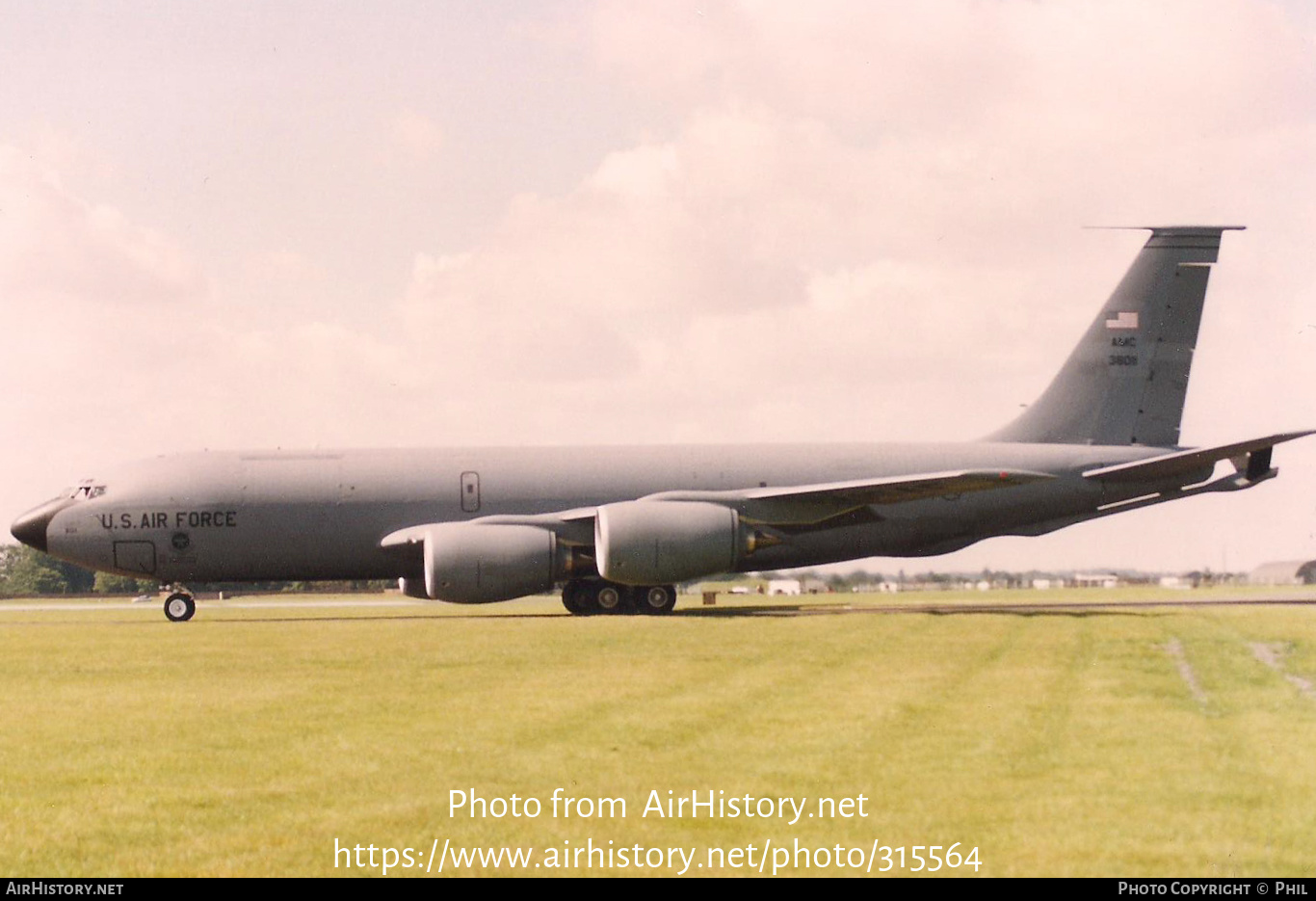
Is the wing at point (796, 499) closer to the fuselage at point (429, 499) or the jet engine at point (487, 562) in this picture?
the fuselage at point (429, 499)

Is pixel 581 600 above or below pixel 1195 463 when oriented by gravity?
below

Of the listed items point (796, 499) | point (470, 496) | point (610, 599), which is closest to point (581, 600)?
point (610, 599)

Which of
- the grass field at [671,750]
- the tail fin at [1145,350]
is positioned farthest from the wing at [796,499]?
the grass field at [671,750]

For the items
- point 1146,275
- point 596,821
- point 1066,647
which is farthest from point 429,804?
point 1146,275

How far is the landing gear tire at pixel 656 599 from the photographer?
1349 inches

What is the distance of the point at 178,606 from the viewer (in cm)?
3381

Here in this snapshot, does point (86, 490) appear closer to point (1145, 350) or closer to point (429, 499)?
point (429, 499)

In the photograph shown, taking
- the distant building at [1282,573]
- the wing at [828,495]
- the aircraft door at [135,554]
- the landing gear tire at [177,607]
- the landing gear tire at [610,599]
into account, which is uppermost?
the wing at [828,495]

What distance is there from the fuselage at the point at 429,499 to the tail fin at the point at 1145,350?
1.08 m

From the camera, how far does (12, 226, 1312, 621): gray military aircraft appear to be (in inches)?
1283

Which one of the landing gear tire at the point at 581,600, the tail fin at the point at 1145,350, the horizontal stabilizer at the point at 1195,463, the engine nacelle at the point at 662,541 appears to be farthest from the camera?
the tail fin at the point at 1145,350

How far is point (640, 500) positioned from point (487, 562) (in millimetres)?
3938

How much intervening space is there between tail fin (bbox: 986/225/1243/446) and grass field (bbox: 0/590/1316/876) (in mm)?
15610

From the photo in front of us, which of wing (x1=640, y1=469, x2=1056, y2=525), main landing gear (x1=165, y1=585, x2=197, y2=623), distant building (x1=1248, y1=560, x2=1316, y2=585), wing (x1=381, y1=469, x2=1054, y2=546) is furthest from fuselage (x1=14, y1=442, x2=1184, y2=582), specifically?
distant building (x1=1248, y1=560, x2=1316, y2=585)
